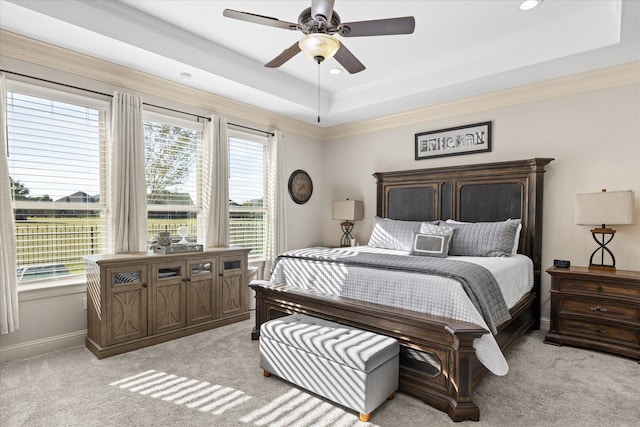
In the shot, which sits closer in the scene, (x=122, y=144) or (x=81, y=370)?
(x=81, y=370)

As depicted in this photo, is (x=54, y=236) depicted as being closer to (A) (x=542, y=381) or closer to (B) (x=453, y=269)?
(B) (x=453, y=269)

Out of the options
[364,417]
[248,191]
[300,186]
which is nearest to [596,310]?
[364,417]

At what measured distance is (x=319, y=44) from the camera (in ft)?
7.19

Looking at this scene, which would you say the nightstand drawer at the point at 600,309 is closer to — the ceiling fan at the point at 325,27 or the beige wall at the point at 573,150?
the beige wall at the point at 573,150

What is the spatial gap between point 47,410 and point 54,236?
1.55 m

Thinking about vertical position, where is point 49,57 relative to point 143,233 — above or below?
above

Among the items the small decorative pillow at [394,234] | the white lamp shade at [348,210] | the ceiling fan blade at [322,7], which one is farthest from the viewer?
the white lamp shade at [348,210]

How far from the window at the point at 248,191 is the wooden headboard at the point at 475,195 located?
166cm

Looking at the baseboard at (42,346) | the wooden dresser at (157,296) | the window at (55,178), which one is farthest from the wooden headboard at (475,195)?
the baseboard at (42,346)

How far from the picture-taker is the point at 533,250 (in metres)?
3.71

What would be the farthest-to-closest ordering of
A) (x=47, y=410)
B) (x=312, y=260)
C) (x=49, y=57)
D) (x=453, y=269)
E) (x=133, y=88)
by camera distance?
(x=133, y=88), (x=312, y=260), (x=49, y=57), (x=453, y=269), (x=47, y=410)

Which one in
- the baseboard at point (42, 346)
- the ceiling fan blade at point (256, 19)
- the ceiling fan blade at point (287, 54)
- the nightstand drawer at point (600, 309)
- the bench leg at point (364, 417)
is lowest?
the bench leg at point (364, 417)

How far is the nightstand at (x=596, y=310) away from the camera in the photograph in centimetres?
294

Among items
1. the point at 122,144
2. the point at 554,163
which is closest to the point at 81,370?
the point at 122,144
